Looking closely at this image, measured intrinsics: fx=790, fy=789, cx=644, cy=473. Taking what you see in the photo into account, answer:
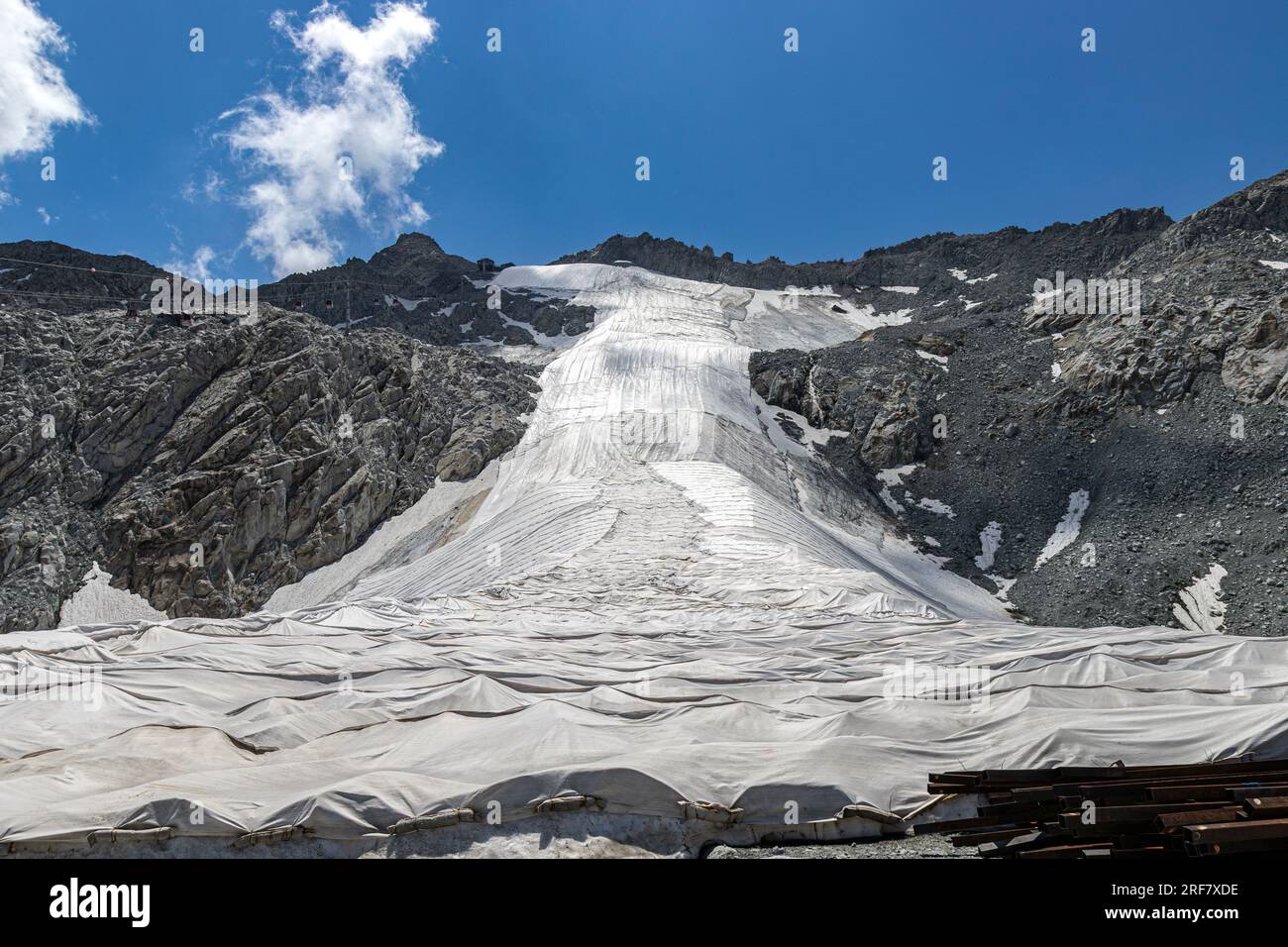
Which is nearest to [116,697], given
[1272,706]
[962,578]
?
[1272,706]

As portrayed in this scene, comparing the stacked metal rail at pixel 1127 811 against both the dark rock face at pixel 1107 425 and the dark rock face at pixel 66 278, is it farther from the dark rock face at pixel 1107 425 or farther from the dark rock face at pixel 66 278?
the dark rock face at pixel 66 278

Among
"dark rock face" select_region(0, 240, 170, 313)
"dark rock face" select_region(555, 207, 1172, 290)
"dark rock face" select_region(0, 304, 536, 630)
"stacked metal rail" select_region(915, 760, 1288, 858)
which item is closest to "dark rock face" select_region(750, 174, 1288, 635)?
"dark rock face" select_region(555, 207, 1172, 290)

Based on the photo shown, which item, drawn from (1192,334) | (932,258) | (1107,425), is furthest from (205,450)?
(932,258)

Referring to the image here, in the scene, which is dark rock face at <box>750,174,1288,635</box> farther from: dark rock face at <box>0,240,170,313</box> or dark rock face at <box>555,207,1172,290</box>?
dark rock face at <box>0,240,170,313</box>

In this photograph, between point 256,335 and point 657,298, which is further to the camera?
point 657,298

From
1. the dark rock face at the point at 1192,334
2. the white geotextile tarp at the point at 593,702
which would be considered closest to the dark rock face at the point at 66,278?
the white geotextile tarp at the point at 593,702
